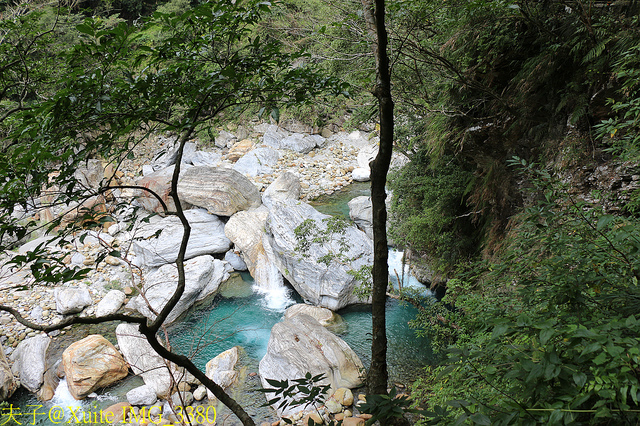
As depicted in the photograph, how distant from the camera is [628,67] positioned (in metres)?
2.92

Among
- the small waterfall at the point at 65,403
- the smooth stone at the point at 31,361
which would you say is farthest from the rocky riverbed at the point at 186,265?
the small waterfall at the point at 65,403

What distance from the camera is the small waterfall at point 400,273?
7.34 meters

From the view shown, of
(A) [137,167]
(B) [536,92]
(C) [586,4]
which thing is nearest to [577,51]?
(C) [586,4]

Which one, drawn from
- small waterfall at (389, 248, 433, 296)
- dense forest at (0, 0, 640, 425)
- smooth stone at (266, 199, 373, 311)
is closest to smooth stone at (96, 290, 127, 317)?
smooth stone at (266, 199, 373, 311)

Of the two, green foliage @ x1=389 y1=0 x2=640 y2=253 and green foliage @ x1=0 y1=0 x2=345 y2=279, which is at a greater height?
green foliage @ x1=389 y1=0 x2=640 y2=253

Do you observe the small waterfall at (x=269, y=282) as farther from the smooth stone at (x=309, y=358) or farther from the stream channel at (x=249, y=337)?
the smooth stone at (x=309, y=358)

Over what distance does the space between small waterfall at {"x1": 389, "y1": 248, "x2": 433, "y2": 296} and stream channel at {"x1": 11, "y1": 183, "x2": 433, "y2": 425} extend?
22 millimetres

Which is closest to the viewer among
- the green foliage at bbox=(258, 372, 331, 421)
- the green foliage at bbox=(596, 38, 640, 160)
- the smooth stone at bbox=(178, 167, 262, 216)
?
the green foliage at bbox=(258, 372, 331, 421)

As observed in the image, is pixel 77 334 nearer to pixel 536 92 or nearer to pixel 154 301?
pixel 154 301

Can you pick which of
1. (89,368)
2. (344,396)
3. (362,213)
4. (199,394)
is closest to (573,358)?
(344,396)

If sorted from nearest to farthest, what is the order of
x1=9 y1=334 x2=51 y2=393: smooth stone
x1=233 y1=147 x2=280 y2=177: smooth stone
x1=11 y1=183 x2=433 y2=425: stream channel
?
1. x1=11 y1=183 x2=433 y2=425: stream channel
2. x1=9 y1=334 x2=51 y2=393: smooth stone
3. x1=233 y1=147 x2=280 y2=177: smooth stone

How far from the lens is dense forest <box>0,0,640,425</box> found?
3.72 feet

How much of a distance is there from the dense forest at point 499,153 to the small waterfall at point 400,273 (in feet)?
1.50

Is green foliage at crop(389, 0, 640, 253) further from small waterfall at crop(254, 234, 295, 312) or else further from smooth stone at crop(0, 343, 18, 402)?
smooth stone at crop(0, 343, 18, 402)
